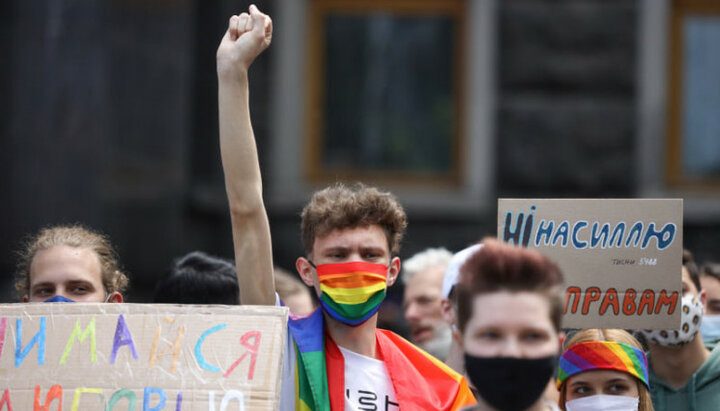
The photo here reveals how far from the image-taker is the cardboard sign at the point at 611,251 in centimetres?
361

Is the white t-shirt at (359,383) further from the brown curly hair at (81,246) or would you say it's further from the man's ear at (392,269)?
the brown curly hair at (81,246)

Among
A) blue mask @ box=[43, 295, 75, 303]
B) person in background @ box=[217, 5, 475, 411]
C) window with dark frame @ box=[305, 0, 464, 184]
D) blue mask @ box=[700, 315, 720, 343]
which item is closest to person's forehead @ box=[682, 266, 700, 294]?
blue mask @ box=[700, 315, 720, 343]

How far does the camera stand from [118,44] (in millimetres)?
6992

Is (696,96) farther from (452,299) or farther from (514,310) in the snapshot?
(514,310)

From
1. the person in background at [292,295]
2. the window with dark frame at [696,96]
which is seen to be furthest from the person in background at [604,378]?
the window with dark frame at [696,96]

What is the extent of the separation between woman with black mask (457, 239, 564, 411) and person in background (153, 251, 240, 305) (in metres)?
1.48

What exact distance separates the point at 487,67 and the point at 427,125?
698mm

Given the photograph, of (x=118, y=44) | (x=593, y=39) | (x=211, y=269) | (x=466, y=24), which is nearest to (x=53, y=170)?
(x=118, y=44)

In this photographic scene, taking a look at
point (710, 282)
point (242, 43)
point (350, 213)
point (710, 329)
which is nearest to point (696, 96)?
point (710, 282)

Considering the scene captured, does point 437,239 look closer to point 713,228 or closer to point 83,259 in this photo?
point 713,228

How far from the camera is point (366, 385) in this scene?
3.34m

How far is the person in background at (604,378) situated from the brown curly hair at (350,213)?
0.72 metres

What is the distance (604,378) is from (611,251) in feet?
1.37

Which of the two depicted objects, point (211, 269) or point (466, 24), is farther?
point (466, 24)
